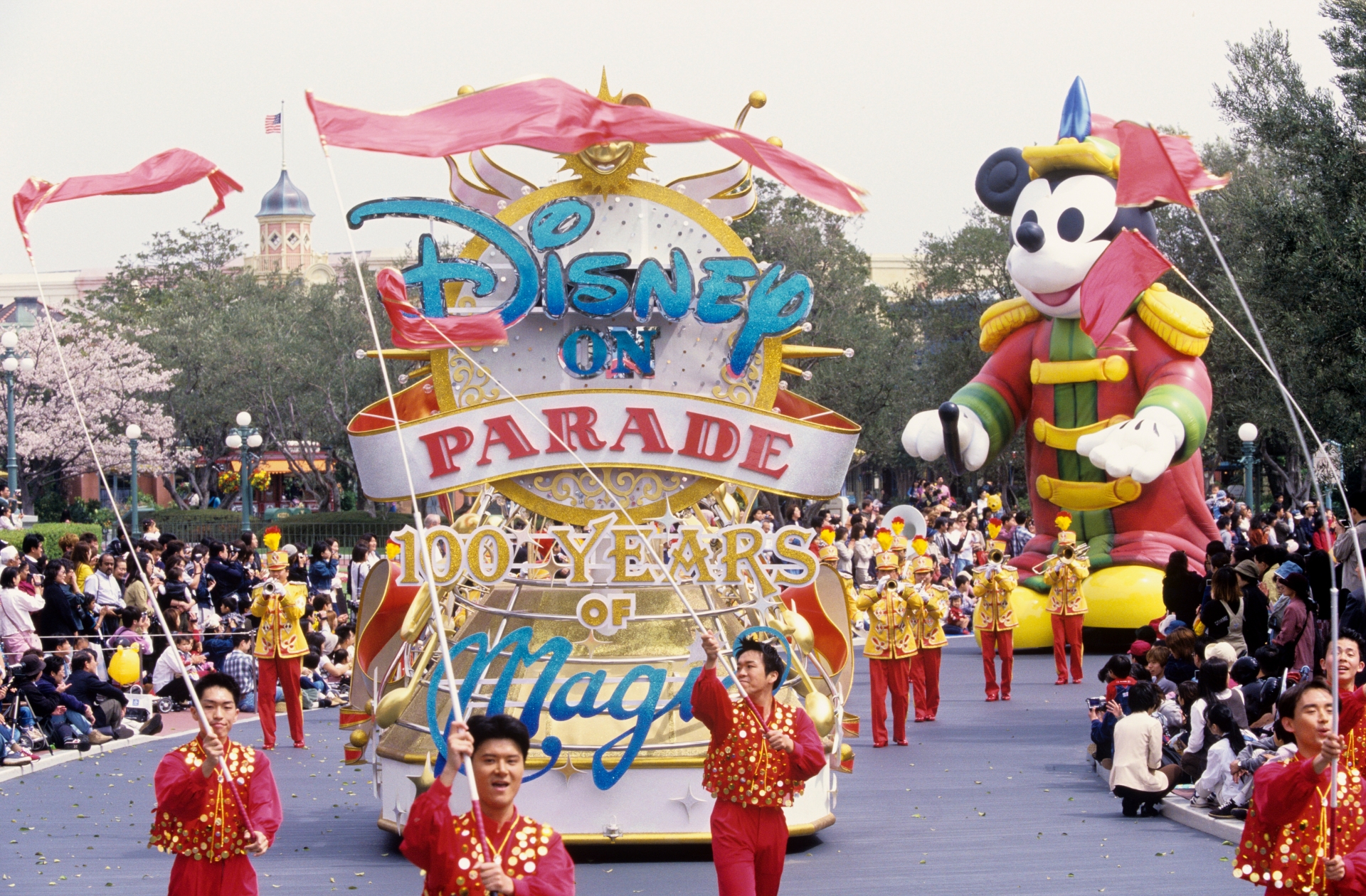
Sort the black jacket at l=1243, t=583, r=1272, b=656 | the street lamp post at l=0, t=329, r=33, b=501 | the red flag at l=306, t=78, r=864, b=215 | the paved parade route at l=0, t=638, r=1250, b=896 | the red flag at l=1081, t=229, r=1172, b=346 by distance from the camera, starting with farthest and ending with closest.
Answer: the street lamp post at l=0, t=329, r=33, b=501
the black jacket at l=1243, t=583, r=1272, b=656
the red flag at l=306, t=78, r=864, b=215
the red flag at l=1081, t=229, r=1172, b=346
the paved parade route at l=0, t=638, r=1250, b=896

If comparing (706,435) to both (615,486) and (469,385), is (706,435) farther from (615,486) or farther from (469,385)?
(469,385)

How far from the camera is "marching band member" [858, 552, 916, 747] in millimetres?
14484

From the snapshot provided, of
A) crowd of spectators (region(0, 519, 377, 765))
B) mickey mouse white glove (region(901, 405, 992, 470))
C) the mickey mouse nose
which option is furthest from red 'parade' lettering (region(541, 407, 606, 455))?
mickey mouse white glove (region(901, 405, 992, 470))

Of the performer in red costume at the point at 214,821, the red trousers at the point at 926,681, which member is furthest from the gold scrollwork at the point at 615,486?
the red trousers at the point at 926,681

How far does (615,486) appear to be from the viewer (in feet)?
33.7

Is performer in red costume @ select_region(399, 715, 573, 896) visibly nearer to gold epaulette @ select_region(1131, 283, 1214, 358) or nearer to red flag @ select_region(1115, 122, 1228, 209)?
red flag @ select_region(1115, 122, 1228, 209)

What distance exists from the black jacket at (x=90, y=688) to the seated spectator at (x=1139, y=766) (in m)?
8.41

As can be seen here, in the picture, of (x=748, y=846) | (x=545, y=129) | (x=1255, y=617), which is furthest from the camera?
(x=1255, y=617)

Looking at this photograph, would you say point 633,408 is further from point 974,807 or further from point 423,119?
point 974,807

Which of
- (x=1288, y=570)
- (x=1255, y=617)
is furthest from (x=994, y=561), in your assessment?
(x=1288, y=570)

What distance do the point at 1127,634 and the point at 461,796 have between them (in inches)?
471

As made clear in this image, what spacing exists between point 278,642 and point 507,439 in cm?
515

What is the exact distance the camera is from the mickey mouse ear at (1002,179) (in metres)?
20.5

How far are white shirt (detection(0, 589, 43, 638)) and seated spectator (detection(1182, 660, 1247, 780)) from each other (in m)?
8.93
